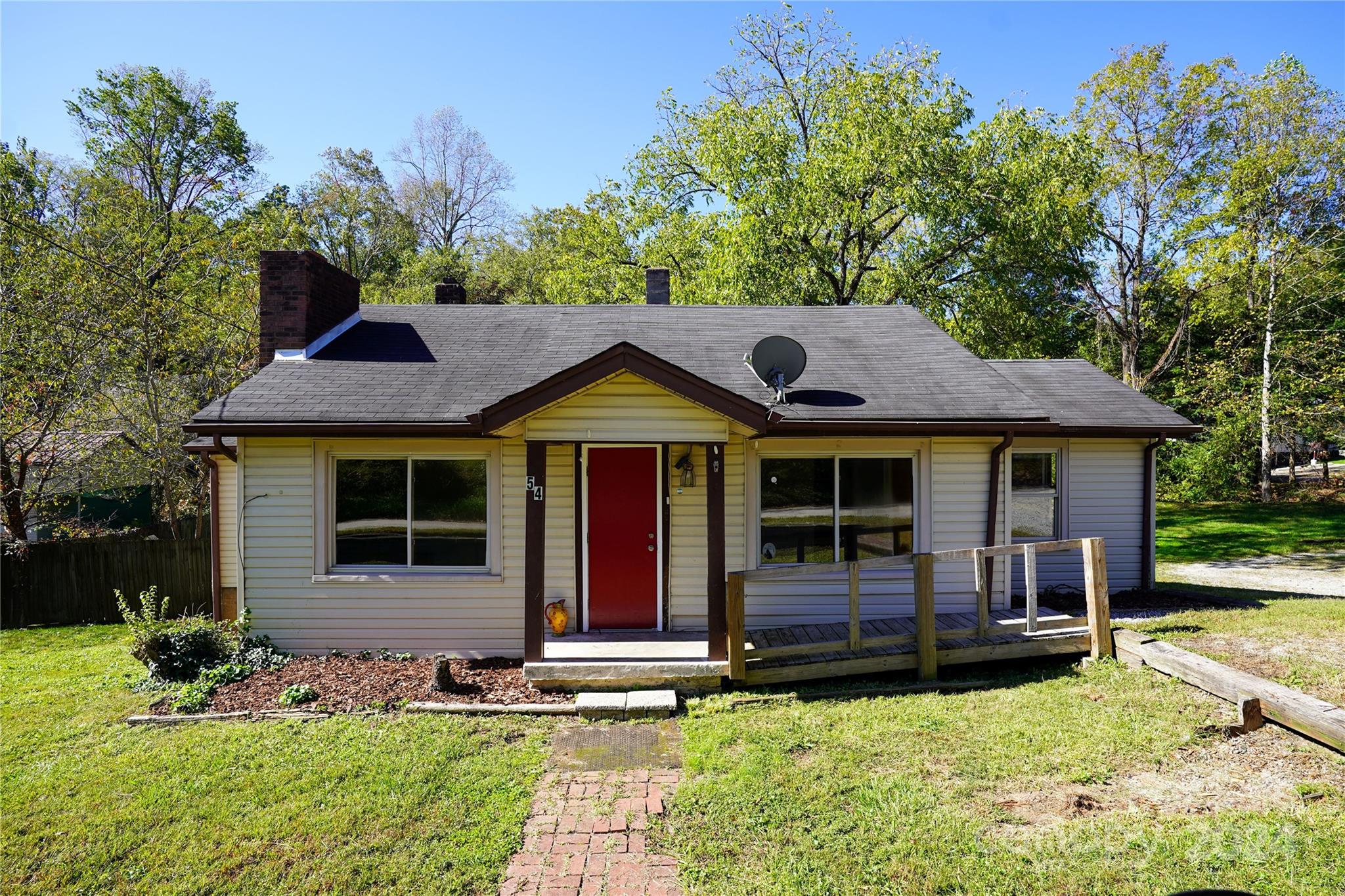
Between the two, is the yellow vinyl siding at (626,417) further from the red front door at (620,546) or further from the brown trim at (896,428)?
the red front door at (620,546)

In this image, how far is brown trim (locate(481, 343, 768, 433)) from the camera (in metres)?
7.00

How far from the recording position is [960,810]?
4.73m

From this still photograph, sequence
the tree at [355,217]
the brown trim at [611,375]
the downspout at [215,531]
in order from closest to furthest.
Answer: the brown trim at [611,375] → the downspout at [215,531] → the tree at [355,217]

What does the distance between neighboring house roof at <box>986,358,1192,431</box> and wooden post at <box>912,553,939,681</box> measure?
504 centimetres

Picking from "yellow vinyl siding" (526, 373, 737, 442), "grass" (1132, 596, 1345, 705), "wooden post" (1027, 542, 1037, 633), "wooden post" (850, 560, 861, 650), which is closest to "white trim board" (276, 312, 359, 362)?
"yellow vinyl siding" (526, 373, 737, 442)

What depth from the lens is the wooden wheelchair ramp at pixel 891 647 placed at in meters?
7.28

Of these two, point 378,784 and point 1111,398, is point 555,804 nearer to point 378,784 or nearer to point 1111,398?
point 378,784

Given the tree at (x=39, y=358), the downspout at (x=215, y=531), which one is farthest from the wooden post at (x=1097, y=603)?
the tree at (x=39, y=358)

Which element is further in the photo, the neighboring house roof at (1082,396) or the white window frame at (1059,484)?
the white window frame at (1059,484)

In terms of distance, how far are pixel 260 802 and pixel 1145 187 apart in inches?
1094

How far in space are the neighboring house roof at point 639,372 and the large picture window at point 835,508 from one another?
73cm

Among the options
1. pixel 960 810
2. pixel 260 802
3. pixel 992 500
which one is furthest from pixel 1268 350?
pixel 260 802

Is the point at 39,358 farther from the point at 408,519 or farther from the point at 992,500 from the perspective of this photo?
the point at 992,500

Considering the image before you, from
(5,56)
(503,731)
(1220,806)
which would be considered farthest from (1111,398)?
(5,56)
